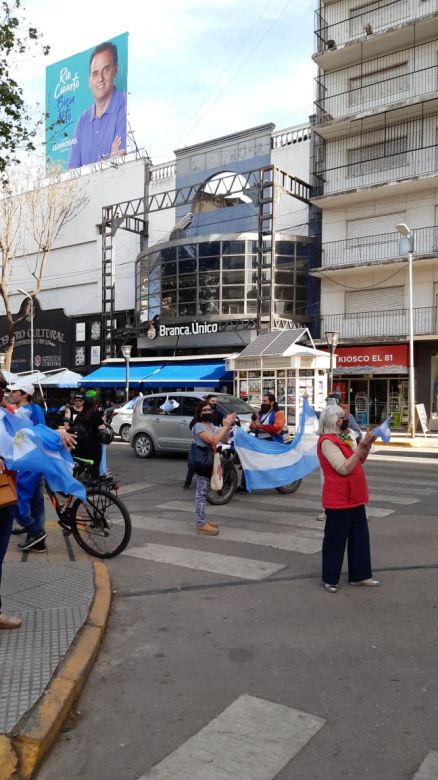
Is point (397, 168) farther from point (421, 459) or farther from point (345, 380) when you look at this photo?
point (421, 459)

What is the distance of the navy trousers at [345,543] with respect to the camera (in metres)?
5.37

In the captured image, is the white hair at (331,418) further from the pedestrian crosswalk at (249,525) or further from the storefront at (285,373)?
the storefront at (285,373)

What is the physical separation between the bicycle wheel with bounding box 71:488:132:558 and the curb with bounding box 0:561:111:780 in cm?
195

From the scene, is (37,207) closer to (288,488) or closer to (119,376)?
(119,376)

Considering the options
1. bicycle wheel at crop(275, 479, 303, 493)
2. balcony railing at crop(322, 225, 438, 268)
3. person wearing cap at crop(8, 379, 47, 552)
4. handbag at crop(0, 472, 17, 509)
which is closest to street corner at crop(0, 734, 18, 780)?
handbag at crop(0, 472, 17, 509)

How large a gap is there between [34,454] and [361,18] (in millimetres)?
29550

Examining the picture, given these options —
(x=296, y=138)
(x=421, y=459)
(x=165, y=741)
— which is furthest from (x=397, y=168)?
(x=165, y=741)

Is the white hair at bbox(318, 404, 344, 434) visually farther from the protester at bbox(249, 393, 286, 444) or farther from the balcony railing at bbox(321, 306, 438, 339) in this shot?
the balcony railing at bbox(321, 306, 438, 339)

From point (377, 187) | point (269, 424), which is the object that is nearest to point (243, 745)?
point (269, 424)

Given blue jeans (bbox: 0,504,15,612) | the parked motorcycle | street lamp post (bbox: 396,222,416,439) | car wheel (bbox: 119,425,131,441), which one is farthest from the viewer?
street lamp post (bbox: 396,222,416,439)

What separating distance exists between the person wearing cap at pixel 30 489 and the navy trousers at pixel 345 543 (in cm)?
298

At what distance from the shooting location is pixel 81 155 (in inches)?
1538

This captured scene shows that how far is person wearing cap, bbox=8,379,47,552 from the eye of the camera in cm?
642

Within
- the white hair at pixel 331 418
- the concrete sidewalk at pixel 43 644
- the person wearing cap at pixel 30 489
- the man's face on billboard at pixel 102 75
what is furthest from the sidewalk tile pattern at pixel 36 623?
the man's face on billboard at pixel 102 75
